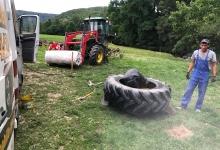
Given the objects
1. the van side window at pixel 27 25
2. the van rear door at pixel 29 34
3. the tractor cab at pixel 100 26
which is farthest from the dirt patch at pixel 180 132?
the tractor cab at pixel 100 26

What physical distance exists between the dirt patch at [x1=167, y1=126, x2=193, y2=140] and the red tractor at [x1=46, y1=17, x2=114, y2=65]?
4.92 m

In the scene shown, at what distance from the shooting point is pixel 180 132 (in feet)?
12.0

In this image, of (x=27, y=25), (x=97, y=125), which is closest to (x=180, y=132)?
(x=97, y=125)

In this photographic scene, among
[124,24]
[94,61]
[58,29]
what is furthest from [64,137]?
[58,29]

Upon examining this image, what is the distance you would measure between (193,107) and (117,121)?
6.81ft

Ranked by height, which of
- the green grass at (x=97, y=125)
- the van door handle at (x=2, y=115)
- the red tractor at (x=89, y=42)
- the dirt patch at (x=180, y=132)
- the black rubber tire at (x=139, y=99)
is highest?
the red tractor at (x=89, y=42)

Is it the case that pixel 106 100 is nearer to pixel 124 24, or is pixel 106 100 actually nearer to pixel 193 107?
pixel 193 107

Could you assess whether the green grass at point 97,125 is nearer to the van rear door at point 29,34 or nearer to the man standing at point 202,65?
the man standing at point 202,65

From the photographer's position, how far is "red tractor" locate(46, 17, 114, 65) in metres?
8.47

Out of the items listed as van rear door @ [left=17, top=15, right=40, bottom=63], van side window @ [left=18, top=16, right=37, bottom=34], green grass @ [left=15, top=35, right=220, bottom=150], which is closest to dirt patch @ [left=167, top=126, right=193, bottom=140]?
green grass @ [left=15, top=35, right=220, bottom=150]

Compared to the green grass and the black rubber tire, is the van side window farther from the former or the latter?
the black rubber tire

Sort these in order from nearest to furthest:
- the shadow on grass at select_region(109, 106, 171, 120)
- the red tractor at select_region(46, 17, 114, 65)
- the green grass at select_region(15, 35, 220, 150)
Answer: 1. the green grass at select_region(15, 35, 220, 150)
2. the shadow on grass at select_region(109, 106, 171, 120)
3. the red tractor at select_region(46, 17, 114, 65)

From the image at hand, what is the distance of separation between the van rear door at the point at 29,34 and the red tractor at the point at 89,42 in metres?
2.23

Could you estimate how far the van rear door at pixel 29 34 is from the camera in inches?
218
